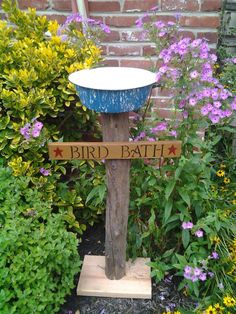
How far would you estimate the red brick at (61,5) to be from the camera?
2.50m

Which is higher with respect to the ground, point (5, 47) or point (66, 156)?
point (5, 47)

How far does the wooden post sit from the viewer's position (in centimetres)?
162

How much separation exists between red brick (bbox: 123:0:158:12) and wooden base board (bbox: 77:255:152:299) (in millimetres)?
1577

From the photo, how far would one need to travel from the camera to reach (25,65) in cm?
208

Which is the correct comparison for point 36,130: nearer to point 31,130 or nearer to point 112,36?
point 31,130

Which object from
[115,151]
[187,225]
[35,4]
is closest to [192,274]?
[187,225]

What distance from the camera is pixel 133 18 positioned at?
2.43 metres

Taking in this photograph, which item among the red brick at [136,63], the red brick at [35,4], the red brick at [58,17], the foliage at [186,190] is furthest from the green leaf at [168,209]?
the red brick at [35,4]

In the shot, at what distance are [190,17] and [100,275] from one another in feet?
5.51

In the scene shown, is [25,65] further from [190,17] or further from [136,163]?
[190,17]

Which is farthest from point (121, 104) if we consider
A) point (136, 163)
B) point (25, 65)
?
point (25, 65)

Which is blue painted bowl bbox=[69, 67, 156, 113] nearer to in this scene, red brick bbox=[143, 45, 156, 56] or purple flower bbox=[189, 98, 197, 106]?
purple flower bbox=[189, 98, 197, 106]

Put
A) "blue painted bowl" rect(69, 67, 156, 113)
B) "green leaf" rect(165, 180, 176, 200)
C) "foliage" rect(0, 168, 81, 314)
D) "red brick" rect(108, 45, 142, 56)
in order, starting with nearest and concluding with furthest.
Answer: "blue painted bowl" rect(69, 67, 156, 113) < "foliage" rect(0, 168, 81, 314) < "green leaf" rect(165, 180, 176, 200) < "red brick" rect(108, 45, 142, 56)

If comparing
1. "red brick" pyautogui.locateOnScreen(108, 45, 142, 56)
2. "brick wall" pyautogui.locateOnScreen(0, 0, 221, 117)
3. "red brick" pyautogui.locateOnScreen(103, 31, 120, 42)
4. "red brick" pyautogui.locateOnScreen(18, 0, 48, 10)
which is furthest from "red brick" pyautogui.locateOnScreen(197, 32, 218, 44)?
"red brick" pyautogui.locateOnScreen(18, 0, 48, 10)
